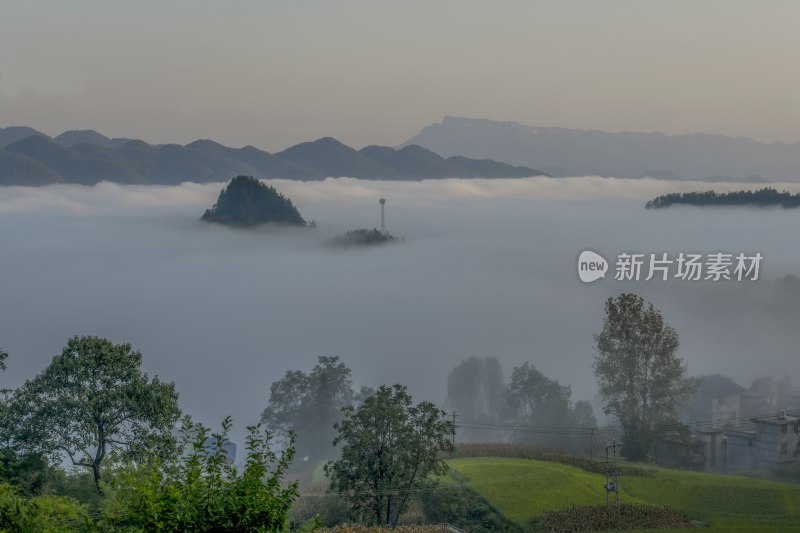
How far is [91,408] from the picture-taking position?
127ft

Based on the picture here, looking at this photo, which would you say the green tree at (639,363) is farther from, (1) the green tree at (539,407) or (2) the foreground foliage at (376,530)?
(2) the foreground foliage at (376,530)

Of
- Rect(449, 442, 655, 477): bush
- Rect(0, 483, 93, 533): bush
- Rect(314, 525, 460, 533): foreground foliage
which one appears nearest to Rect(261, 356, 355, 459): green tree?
Rect(449, 442, 655, 477): bush

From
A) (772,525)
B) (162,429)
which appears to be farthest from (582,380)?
(162,429)

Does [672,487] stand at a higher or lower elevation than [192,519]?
lower

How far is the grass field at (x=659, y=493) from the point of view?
47406 mm

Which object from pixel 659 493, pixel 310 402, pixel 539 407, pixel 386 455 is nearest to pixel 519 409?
pixel 539 407

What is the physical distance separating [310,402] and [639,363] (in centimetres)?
3758

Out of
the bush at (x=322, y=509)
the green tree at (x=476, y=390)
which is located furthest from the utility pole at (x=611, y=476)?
the green tree at (x=476, y=390)

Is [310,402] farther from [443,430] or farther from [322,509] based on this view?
[443,430]

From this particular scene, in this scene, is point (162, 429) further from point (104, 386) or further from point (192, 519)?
point (192, 519)

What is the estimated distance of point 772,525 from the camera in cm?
4588

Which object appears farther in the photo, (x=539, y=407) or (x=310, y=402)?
(x=310, y=402)

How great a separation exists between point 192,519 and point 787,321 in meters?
129

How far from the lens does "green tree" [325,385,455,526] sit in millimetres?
43219
